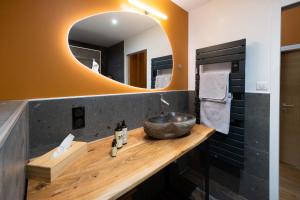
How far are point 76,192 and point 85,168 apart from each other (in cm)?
18

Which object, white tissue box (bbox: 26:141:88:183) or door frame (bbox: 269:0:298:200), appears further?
door frame (bbox: 269:0:298:200)

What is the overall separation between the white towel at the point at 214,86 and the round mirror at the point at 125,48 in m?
0.41

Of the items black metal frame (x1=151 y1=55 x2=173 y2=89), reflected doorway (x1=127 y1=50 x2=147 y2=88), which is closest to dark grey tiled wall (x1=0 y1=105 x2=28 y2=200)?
reflected doorway (x1=127 y1=50 x2=147 y2=88)

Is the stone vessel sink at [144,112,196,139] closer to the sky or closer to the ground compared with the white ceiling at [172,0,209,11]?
closer to the ground

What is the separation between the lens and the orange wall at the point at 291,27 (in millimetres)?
2341

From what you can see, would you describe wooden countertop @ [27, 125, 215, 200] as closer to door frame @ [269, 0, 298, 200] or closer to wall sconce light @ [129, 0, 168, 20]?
door frame @ [269, 0, 298, 200]

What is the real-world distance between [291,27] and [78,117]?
3224 mm

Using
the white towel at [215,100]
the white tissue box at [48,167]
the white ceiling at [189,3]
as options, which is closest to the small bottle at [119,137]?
the white tissue box at [48,167]

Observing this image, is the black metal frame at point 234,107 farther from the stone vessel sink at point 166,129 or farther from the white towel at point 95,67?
the white towel at point 95,67

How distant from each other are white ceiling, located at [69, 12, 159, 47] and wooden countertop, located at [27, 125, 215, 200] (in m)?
0.78

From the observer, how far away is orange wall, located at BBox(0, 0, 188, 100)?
2.74ft

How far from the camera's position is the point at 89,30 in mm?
1173

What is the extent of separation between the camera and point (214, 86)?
170 centimetres

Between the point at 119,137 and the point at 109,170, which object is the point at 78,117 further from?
the point at 109,170
